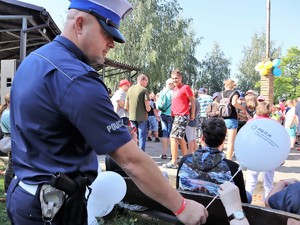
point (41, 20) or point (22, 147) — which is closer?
point (22, 147)

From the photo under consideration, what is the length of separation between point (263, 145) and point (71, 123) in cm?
154

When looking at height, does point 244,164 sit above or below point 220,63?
above

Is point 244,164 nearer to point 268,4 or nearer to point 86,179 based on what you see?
point 86,179

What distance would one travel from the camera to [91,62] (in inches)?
62.7

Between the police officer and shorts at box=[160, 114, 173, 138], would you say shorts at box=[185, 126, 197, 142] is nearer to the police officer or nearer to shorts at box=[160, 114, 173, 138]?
shorts at box=[160, 114, 173, 138]

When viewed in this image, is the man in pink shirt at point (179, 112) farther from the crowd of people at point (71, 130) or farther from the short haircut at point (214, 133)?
the crowd of people at point (71, 130)

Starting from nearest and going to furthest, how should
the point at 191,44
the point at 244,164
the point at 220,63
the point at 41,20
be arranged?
the point at 244,164 < the point at 41,20 < the point at 191,44 < the point at 220,63

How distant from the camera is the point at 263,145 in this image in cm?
249

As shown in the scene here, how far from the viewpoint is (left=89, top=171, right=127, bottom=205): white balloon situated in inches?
86.0

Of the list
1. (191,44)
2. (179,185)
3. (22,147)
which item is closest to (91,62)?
(22,147)

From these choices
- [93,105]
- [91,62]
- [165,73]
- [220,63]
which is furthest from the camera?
[220,63]

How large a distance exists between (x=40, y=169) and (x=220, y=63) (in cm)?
5854

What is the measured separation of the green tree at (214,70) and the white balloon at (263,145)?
52.2 metres

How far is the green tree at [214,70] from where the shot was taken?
2189 inches
